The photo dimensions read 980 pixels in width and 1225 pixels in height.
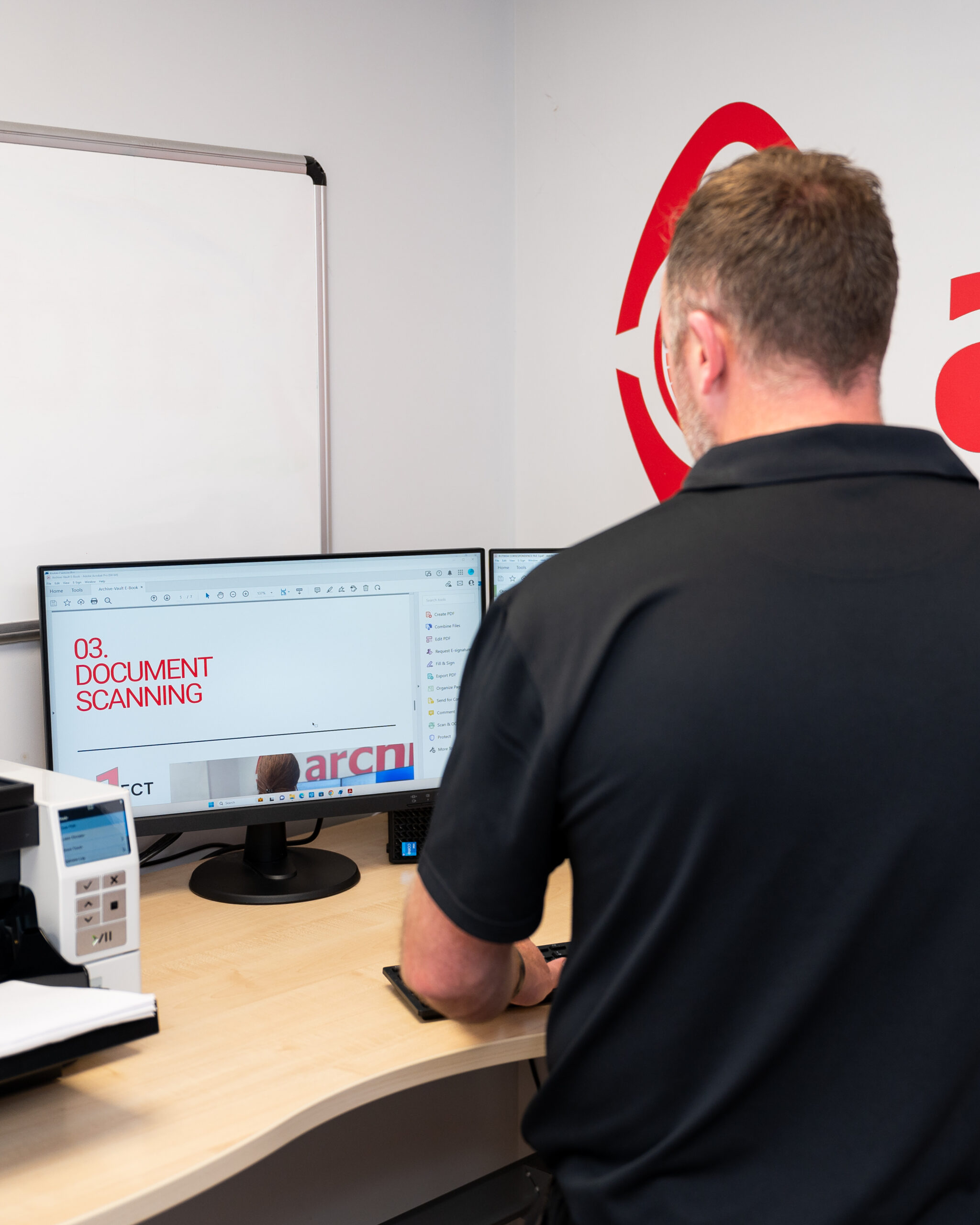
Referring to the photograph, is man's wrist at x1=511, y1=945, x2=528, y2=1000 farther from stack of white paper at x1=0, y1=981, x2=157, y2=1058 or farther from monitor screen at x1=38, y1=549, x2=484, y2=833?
monitor screen at x1=38, y1=549, x2=484, y2=833

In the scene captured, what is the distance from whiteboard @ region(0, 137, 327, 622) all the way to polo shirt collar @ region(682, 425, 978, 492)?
1.13 m

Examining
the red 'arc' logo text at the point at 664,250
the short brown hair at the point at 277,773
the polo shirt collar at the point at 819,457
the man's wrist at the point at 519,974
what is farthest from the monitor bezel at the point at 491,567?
the polo shirt collar at the point at 819,457

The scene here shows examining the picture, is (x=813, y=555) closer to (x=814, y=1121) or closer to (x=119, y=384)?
(x=814, y=1121)

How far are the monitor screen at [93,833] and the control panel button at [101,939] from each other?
7cm

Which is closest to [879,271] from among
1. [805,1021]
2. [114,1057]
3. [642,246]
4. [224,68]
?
[805,1021]

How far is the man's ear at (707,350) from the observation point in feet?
2.72

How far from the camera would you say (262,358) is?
1808 mm

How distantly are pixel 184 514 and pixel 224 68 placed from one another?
0.72 metres

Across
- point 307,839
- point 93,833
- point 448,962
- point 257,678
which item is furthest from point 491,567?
point 448,962

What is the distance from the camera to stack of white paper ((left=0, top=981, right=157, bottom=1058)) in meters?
0.92

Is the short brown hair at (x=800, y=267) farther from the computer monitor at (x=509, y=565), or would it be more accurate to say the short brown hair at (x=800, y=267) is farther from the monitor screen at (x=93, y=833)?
the computer monitor at (x=509, y=565)

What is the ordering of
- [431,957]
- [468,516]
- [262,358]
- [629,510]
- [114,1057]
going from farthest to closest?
[468,516] → [629,510] → [262,358] → [114,1057] → [431,957]

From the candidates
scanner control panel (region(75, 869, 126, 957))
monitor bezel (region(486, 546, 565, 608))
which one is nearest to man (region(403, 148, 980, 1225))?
scanner control panel (region(75, 869, 126, 957))

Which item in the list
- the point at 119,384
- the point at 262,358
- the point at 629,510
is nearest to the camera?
the point at 119,384
